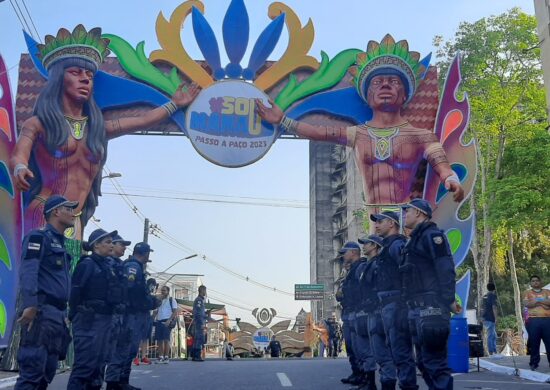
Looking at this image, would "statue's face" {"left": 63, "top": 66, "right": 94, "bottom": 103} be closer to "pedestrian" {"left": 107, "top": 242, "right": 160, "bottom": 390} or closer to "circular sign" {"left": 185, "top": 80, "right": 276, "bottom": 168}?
"circular sign" {"left": 185, "top": 80, "right": 276, "bottom": 168}

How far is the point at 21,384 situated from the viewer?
5395 mm

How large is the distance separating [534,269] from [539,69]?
39.8 feet

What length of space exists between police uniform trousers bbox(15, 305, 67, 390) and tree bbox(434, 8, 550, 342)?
18070mm

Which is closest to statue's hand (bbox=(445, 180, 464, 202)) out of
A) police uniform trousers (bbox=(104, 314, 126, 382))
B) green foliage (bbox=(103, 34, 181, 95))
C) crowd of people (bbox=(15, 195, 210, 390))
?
green foliage (bbox=(103, 34, 181, 95))

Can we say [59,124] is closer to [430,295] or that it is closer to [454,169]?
[454,169]

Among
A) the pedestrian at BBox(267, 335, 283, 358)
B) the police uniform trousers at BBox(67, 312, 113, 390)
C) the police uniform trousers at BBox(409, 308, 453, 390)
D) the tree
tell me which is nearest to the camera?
the police uniform trousers at BBox(409, 308, 453, 390)

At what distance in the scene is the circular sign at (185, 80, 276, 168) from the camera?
1569 cm

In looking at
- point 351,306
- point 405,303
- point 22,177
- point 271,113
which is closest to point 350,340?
point 351,306

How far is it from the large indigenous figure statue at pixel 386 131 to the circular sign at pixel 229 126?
1.14 feet

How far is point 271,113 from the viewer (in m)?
15.7

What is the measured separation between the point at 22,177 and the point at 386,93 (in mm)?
8754

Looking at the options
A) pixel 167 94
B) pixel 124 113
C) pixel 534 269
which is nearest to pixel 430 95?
pixel 167 94

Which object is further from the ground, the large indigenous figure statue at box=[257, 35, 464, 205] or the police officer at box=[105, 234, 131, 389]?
the large indigenous figure statue at box=[257, 35, 464, 205]

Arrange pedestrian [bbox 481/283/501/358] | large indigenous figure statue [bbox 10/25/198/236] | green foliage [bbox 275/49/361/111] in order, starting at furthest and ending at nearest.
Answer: green foliage [bbox 275/49/361/111]
pedestrian [bbox 481/283/501/358]
large indigenous figure statue [bbox 10/25/198/236]
